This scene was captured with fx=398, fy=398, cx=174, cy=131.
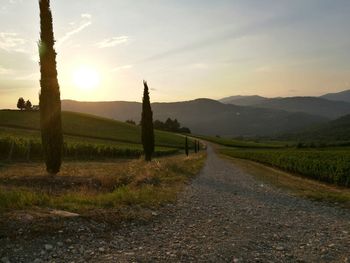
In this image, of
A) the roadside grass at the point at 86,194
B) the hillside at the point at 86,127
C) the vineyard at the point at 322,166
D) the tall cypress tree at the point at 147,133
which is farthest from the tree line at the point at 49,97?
the hillside at the point at 86,127

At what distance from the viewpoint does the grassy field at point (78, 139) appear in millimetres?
46344

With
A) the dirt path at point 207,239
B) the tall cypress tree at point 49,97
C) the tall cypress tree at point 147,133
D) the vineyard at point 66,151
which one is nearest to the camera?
the dirt path at point 207,239

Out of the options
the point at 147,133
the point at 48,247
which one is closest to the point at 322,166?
the point at 147,133

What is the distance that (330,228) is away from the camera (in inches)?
484

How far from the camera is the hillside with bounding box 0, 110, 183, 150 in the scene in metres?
90.5

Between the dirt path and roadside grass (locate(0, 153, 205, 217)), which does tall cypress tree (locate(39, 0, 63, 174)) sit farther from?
the dirt path

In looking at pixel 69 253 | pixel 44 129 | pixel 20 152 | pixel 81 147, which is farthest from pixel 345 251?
pixel 81 147

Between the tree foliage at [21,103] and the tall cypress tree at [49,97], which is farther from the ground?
the tree foliage at [21,103]

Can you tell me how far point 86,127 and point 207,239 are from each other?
94.9 meters

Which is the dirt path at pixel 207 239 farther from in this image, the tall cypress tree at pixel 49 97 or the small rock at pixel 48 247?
the tall cypress tree at pixel 49 97

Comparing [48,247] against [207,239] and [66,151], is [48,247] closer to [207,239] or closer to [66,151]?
[207,239]

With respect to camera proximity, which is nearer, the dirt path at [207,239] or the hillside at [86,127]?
the dirt path at [207,239]

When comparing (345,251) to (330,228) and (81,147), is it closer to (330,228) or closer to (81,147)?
(330,228)

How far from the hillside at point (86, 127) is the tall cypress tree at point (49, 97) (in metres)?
61.9
